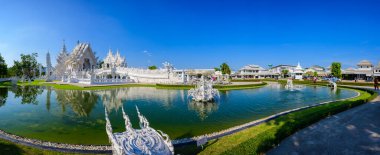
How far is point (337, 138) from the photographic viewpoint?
8.75 m

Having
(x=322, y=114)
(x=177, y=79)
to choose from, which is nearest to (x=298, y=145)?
(x=322, y=114)

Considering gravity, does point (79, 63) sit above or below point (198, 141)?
above

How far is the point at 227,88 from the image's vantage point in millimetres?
33656

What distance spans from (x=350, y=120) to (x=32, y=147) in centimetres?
1524

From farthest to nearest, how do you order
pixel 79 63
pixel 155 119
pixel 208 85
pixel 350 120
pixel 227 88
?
1. pixel 79 63
2. pixel 227 88
3. pixel 208 85
4. pixel 155 119
5. pixel 350 120

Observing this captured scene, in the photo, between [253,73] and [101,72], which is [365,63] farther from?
[101,72]

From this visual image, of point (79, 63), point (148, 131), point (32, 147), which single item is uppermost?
point (79, 63)

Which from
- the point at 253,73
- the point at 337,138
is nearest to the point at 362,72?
the point at 253,73

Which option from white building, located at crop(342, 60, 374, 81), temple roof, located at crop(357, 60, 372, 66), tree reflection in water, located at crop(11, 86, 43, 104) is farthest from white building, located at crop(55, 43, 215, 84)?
temple roof, located at crop(357, 60, 372, 66)

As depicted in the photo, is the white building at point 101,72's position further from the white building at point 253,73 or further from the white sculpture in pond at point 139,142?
the white sculpture in pond at point 139,142

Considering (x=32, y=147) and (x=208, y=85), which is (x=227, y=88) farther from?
(x=32, y=147)

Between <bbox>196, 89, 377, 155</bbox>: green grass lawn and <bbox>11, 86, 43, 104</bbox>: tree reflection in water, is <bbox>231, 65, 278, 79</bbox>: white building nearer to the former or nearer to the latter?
<bbox>11, 86, 43, 104</bbox>: tree reflection in water

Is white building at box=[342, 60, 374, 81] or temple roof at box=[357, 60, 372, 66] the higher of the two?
temple roof at box=[357, 60, 372, 66]

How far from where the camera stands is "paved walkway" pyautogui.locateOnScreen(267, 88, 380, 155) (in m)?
7.56
